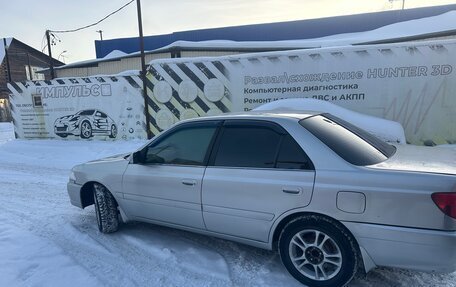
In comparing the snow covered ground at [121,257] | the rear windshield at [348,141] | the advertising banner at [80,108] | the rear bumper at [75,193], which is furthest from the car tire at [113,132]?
the rear windshield at [348,141]

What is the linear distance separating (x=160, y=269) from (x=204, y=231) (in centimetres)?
59

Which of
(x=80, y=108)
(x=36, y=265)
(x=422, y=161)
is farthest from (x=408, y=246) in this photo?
(x=80, y=108)

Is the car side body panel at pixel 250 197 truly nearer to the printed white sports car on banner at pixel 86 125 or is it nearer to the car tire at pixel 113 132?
the car tire at pixel 113 132

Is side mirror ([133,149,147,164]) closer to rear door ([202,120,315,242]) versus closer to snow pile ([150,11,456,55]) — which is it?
rear door ([202,120,315,242])

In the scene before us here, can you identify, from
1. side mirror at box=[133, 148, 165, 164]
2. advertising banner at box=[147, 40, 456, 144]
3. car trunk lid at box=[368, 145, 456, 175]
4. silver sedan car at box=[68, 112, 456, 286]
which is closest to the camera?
silver sedan car at box=[68, 112, 456, 286]

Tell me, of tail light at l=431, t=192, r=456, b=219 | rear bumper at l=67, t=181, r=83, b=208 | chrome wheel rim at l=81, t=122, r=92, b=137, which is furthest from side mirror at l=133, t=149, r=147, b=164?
chrome wheel rim at l=81, t=122, r=92, b=137

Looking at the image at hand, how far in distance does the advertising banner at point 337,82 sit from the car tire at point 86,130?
121 inches

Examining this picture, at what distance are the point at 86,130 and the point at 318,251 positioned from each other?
36.4ft

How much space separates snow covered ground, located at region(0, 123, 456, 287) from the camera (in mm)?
3033

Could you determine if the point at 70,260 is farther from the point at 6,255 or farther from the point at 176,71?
the point at 176,71

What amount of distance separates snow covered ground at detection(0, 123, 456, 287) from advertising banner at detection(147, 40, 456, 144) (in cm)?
593

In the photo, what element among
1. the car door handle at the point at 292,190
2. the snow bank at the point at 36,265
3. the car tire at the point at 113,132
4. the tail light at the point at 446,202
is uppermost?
the tail light at the point at 446,202

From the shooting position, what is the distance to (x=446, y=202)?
2344 mm

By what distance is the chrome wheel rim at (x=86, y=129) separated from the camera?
468 inches
